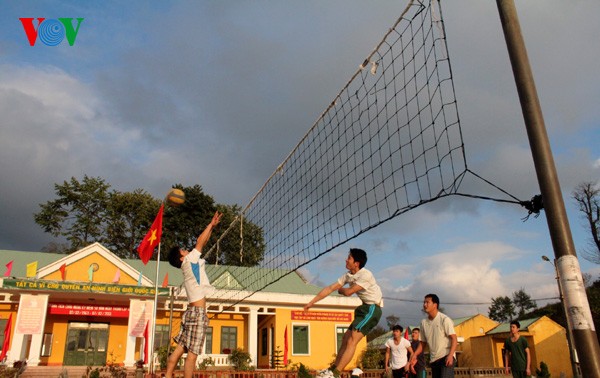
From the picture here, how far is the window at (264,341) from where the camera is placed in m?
24.9

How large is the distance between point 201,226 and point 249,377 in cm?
2484

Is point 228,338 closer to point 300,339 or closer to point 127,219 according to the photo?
point 300,339

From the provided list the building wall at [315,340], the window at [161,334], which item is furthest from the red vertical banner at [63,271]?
the building wall at [315,340]

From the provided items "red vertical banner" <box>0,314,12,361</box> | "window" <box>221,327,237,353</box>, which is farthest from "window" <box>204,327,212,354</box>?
"red vertical banner" <box>0,314,12,361</box>

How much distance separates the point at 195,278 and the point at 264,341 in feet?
67.7

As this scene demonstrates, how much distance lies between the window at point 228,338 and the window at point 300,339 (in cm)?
297

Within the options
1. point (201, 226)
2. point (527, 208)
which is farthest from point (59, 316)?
point (527, 208)

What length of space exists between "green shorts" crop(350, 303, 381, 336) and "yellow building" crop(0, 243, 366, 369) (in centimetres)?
1387

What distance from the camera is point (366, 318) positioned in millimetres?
5438

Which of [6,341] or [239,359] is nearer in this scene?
[6,341]

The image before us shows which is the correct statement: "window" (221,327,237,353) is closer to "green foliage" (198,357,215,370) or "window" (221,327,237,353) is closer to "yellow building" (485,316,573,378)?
"green foliage" (198,357,215,370)

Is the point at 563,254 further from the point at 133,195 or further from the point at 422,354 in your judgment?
the point at 133,195

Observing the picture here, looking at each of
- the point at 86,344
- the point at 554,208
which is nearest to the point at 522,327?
the point at 86,344

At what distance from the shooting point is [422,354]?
27.6 feet
